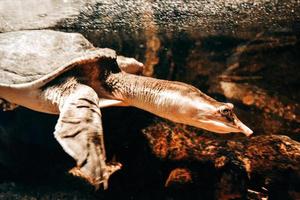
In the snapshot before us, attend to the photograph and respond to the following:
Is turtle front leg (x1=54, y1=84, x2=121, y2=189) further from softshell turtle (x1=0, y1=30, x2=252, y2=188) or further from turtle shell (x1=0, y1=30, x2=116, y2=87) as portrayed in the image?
turtle shell (x1=0, y1=30, x2=116, y2=87)

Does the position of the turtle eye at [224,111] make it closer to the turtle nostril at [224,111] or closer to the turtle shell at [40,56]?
the turtle nostril at [224,111]

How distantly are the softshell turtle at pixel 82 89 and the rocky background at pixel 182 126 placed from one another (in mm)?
354

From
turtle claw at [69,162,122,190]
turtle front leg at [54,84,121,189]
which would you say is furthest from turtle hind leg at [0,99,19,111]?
turtle front leg at [54,84,121,189]

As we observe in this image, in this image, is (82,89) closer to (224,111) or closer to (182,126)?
(182,126)

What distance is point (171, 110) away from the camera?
246 cm

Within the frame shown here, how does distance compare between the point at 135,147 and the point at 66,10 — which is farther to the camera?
the point at 66,10

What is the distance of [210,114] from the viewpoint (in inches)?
87.9

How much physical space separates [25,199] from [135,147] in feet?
3.55

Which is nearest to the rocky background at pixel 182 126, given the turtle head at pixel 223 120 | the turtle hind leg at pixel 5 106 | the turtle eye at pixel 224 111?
the turtle hind leg at pixel 5 106

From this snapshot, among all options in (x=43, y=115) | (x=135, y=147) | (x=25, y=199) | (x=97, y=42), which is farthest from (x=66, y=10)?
(x=25, y=199)

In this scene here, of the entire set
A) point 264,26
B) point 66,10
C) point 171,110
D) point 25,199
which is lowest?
point 25,199

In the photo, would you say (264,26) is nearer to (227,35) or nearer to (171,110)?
(227,35)

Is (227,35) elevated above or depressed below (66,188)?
above

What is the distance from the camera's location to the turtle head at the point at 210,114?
86.9 inches
